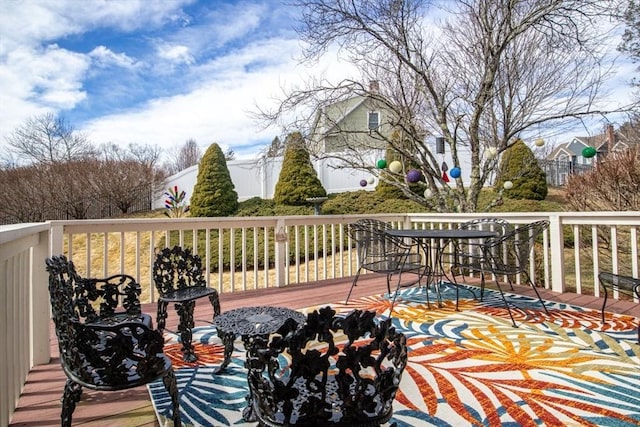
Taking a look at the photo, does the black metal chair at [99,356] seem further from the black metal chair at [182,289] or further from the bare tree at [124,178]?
the bare tree at [124,178]

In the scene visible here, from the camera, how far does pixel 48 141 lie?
14.9 m

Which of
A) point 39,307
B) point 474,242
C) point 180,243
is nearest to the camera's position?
point 39,307

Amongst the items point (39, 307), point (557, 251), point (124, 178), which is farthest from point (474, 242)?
point (124, 178)

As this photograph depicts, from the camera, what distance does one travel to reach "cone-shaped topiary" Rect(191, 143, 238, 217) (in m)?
11.6

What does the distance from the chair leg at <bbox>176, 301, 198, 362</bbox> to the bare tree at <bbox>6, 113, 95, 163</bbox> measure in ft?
48.6

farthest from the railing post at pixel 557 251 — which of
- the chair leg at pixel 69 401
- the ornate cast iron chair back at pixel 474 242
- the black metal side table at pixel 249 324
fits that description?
the chair leg at pixel 69 401

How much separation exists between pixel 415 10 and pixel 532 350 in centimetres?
612

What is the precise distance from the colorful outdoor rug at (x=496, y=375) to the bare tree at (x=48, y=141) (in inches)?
598

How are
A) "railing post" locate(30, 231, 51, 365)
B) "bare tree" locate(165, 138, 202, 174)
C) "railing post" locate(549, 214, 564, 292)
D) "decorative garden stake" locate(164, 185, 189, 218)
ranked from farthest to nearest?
1. "bare tree" locate(165, 138, 202, 174)
2. "decorative garden stake" locate(164, 185, 189, 218)
3. "railing post" locate(549, 214, 564, 292)
4. "railing post" locate(30, 231, 51, 365)

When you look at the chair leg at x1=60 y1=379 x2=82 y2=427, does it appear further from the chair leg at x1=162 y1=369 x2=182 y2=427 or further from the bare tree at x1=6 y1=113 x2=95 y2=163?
the bare tree at x1=6 y1=113 x2=95 y2=163

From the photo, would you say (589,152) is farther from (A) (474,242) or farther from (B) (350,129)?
(B) (350,129)

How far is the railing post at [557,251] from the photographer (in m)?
4.33

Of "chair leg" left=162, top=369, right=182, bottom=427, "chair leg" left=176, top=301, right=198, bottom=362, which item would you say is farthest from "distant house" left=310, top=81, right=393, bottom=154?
"chair leg" left=162, top=369, right=182, bottom=427

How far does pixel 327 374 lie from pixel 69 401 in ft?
3.95
